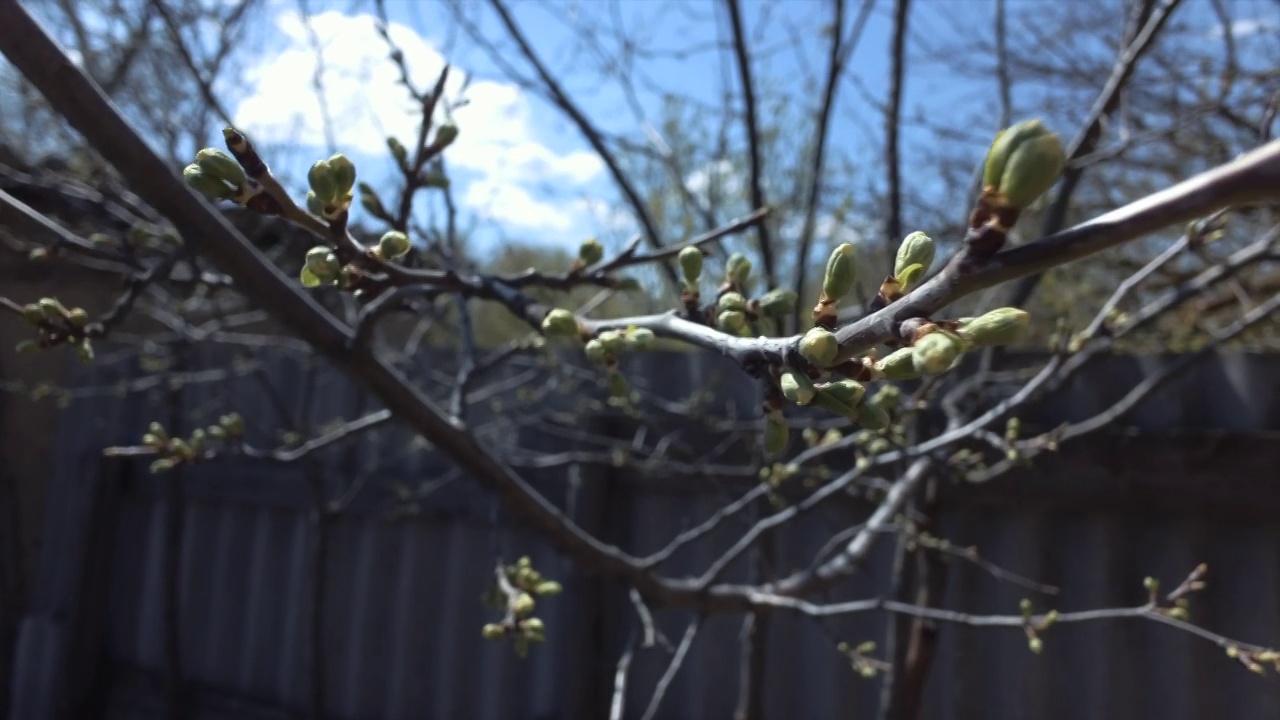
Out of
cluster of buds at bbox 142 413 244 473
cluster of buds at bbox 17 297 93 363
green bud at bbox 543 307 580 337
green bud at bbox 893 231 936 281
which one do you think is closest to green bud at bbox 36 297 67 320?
cluster of buds at bbox 17 297 93 363

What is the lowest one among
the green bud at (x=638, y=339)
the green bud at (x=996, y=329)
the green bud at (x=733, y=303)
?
the green bud at (x=996, y=329)

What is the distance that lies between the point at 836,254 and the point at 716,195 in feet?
10.9

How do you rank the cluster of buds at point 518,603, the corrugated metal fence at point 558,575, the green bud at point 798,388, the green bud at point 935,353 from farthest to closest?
the corrugated metal fence at point 558,575 → the cluster of buds at point 518,603 → the green bud at point 798,388 → the green bud at point 935,353

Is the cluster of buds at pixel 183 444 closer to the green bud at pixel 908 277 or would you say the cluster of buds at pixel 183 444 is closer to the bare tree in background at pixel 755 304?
the bare tree in background at pixel 755 304

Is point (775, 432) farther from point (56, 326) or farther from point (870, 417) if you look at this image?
point (56, 326)

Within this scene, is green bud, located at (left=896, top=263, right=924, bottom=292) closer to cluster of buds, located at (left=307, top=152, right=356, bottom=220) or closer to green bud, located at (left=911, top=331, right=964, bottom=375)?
green bud, located at (left=911, top=331, right=964, bottom=375)

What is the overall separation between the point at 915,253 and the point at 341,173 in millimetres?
467

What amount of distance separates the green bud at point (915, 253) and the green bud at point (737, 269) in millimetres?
317

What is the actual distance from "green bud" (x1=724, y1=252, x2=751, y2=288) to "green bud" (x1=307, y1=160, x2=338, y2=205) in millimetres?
393

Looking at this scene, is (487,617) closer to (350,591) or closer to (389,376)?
(350,591)

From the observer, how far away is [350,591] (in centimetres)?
350

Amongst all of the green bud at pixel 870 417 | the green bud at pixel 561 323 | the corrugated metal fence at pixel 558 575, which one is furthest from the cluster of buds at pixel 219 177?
the corrugated metal fence at pixel 558 575

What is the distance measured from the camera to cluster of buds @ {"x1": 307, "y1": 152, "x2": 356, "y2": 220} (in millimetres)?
713

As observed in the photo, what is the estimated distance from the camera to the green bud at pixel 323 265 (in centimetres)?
76
